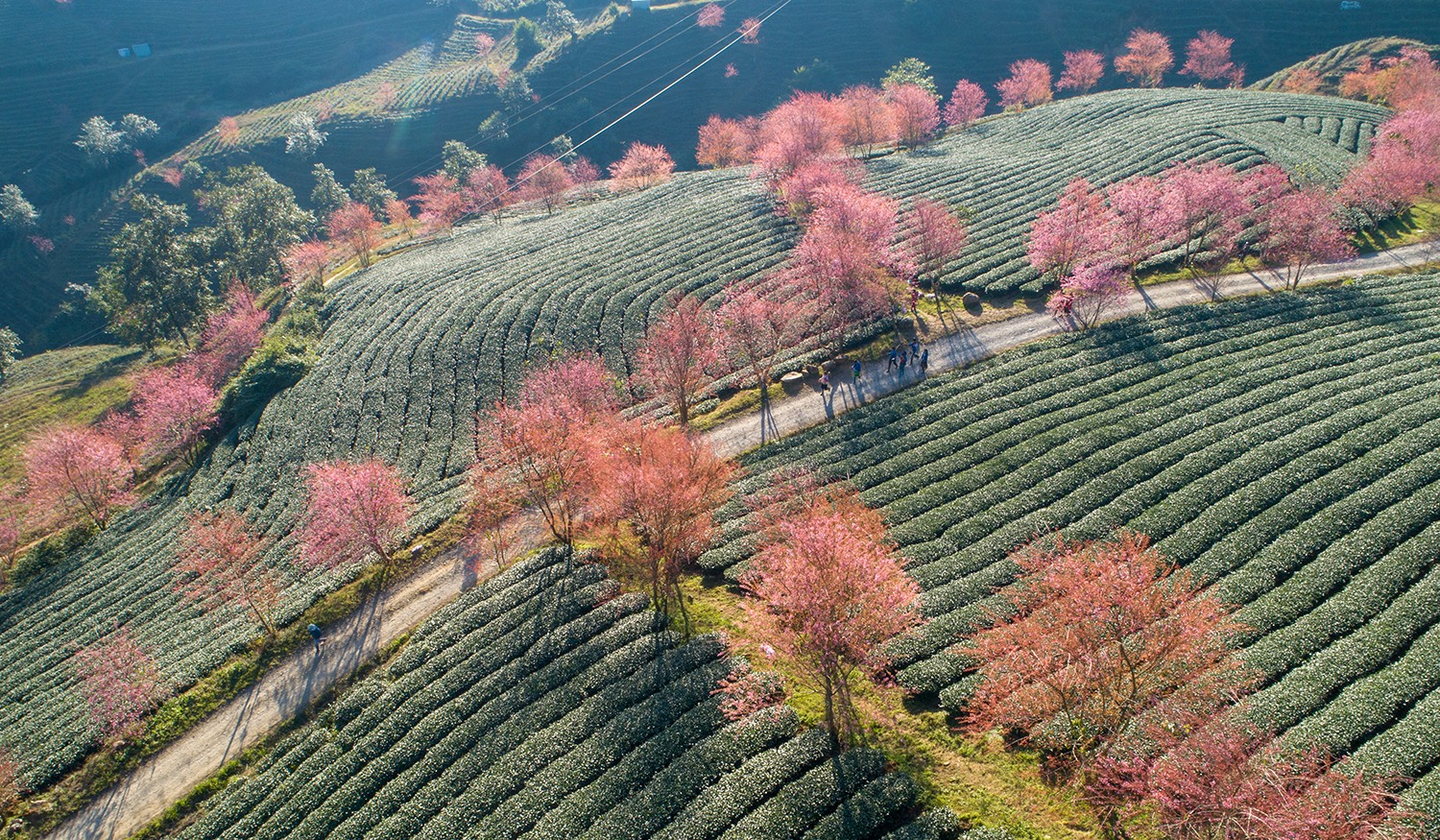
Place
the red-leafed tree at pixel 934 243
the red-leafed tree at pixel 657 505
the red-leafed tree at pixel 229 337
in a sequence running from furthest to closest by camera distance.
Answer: the red-leafed tree at pixel 229 337
the red-leafed tree at pixel 934 243
the red-leafed tree at pixel 657 505

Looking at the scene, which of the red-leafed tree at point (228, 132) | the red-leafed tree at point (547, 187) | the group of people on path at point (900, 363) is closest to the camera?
the group of people on path at point (900, 363)

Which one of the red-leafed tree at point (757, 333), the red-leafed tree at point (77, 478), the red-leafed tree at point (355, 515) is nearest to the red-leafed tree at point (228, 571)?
the red-leafed tree at point (355, 515)

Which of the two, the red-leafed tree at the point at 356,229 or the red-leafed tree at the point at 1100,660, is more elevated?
the red-leafed tree at the point at 356,229

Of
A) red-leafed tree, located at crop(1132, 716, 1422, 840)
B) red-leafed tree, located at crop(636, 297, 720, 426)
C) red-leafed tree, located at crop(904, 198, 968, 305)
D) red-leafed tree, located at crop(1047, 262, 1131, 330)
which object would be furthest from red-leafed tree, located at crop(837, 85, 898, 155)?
red-leafed tree, located at crop(1132, 716, 1422, 840)

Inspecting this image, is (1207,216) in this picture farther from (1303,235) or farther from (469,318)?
(469,318)

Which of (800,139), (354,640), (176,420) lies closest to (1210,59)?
(800,139)

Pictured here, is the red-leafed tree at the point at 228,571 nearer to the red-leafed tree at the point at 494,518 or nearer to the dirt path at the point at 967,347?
the red-leafed tree at the point at 494,518
